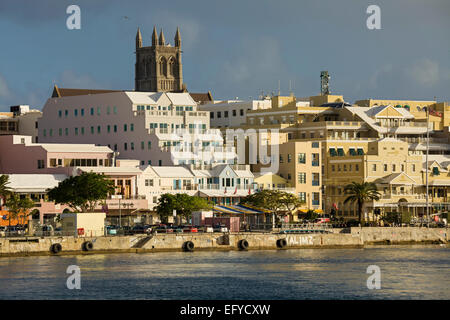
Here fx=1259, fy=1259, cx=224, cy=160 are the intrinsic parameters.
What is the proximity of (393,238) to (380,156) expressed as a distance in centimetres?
3127

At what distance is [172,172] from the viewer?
527 feet

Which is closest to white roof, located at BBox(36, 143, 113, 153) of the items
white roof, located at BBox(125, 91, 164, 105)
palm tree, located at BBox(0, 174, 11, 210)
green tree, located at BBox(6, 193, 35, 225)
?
white roof, located at BBox(125, 91, 164, 105)

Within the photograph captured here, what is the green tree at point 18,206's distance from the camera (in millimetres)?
138750

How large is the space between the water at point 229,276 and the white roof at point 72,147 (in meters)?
39.5

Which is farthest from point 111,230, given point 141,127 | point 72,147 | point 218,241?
point 141,127

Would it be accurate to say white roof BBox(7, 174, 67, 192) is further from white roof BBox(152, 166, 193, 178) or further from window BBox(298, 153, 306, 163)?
window BBox(298, 153, 306, 163)

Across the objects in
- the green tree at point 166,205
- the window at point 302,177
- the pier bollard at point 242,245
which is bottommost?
the pier bollard at point 242,245

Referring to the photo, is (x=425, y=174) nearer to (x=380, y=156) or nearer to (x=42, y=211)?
(x=380, y=156)

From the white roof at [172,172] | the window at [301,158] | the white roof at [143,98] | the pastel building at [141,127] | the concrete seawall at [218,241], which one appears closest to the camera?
the concrete seawall at [218,241]

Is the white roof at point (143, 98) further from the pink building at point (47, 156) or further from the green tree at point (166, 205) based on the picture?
the green tree at point (166, 205)

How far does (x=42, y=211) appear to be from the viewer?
484 feet

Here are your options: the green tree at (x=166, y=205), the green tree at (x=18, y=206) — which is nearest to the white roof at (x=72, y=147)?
the green tree at (x=166, y=205)
